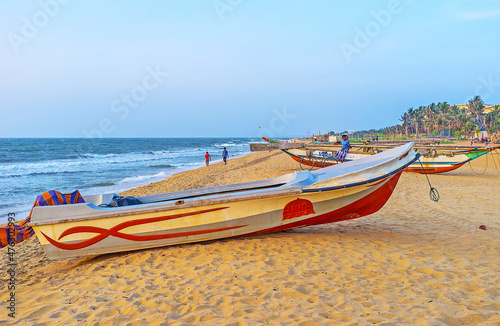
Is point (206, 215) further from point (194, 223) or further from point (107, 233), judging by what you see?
point (107, 233)

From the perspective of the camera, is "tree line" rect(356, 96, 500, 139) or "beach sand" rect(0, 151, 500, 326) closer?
"beach sand" rect(0, 151, 500, 326)

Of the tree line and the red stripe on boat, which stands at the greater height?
the tree line

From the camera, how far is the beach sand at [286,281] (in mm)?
3189

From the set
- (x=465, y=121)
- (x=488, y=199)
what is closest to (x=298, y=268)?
(x=488, y=199)

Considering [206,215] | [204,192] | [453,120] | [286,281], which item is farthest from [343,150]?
[453,120]

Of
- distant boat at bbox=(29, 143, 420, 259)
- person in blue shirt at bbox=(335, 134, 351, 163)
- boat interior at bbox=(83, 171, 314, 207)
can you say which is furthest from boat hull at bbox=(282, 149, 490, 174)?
distant boat at bbox=(29, 143, 420, 259)

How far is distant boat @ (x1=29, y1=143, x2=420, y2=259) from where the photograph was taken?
497 cm

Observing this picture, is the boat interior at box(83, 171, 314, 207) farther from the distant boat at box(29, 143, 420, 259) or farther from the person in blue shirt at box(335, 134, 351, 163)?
the person in blue shirt at box(335, 134, 351, 163)

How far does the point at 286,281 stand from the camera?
3938mm

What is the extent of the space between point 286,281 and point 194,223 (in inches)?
72.8

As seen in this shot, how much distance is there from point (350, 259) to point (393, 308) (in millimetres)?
1381

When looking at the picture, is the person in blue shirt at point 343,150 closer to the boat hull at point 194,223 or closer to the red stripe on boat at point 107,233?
the boat hull at point 194,223

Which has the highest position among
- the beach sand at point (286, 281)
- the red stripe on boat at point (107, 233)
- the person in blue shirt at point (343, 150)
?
the person in blue shirt at point (343, 150)

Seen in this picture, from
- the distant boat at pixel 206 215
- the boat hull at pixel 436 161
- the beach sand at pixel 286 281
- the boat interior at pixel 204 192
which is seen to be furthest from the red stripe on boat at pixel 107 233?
the boat hull at pixel 436 161
